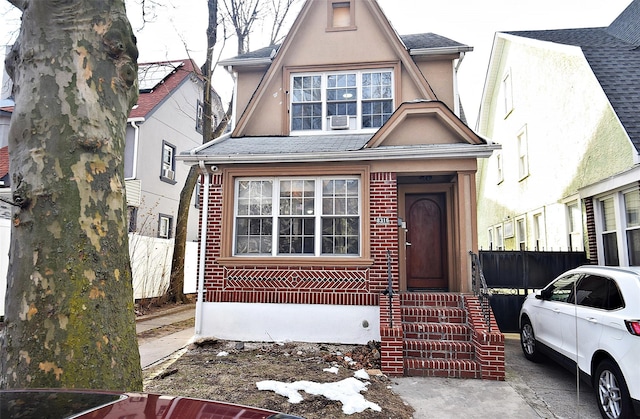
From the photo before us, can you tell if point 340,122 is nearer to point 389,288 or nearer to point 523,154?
point 389,288

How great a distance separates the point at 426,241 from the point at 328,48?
4.86 metres

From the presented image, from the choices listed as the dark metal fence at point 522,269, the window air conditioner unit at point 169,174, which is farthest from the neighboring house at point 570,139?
the window air conditioner unit at point 169,174

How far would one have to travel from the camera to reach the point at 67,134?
9.14 feet

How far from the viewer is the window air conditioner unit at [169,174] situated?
1580 centimetres

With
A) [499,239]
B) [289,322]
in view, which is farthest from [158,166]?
[499,239]

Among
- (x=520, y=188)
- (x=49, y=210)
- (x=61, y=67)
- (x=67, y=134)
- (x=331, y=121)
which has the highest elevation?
(x=331, y=121)

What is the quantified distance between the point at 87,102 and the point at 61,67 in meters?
0.30

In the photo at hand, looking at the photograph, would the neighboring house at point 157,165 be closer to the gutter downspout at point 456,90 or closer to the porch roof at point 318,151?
the porch roof at point 318,151

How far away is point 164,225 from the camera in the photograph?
52.5ft

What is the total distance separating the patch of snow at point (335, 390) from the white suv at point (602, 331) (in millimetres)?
2397

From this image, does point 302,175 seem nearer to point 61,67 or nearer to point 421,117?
point 421,117

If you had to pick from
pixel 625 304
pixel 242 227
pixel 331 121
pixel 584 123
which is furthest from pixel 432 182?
pixel 625 304

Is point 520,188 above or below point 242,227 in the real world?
above

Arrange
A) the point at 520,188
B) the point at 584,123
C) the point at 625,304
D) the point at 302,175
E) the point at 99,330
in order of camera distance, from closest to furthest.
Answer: the point at 99,330 → the point at 625,304 → the point at 302,175 → the point at 584,123 → the point at 520,188
